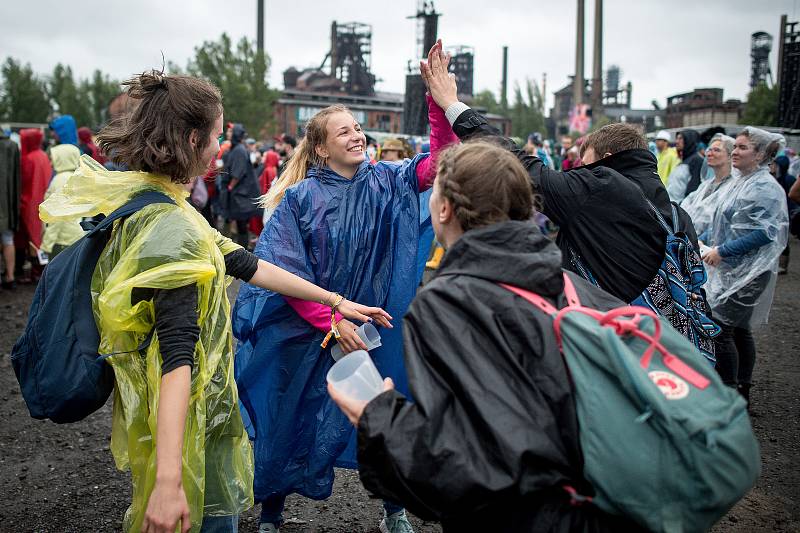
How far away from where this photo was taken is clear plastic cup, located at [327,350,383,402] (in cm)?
152

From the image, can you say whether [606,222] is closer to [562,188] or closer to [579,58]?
[562,188]

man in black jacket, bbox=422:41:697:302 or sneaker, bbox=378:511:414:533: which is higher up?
man in black jacket, bbox=422:41:697:302

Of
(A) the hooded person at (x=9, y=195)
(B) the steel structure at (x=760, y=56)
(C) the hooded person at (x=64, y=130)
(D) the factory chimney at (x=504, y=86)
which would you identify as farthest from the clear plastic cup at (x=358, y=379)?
(D) the factory chimney at (x=504, y=86)

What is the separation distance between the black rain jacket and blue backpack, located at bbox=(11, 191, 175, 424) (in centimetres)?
146

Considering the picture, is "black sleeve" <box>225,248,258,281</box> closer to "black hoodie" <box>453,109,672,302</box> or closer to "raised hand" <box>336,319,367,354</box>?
"raised hand" <box>336,319,367,354</box>

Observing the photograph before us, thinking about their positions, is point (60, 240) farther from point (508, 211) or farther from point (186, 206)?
point (508, 211)

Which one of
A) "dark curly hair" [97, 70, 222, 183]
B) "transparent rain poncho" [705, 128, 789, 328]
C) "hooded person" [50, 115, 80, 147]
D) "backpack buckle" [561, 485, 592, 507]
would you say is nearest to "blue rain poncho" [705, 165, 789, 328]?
"transparent rain poncho" [705, 128, 789, 328]

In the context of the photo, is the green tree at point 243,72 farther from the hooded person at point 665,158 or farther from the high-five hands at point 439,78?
the high-five hands at point 439,78

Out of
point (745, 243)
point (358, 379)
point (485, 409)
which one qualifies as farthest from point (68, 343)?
point (745, 243)

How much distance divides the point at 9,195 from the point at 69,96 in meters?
48.2

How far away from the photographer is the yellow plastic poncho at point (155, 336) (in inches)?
70.1

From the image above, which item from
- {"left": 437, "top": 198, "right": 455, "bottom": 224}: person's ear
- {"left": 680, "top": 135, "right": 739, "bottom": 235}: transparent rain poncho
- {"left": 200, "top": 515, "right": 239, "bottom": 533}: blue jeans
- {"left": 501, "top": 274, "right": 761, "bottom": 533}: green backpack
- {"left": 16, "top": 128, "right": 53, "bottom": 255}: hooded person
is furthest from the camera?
{"left": 16, "top": 128, "right": 53, "bottom": 255}: hooded person

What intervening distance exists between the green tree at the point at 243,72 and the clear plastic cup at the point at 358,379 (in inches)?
1740

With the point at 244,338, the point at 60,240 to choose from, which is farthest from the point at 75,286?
the point at 60,240
